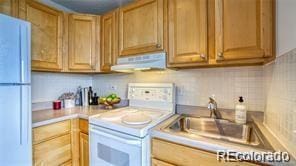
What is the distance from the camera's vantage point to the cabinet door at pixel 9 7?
4.65 feet

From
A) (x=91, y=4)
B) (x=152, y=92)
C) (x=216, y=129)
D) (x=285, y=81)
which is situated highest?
(x=91, y=4)

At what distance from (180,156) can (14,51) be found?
1.19 m

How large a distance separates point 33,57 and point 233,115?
1878 millimetres

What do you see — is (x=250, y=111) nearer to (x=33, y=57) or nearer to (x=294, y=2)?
(x=294, y=2)

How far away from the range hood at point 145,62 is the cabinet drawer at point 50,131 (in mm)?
724

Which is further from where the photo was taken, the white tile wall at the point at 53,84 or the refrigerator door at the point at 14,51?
the white tile wall at the point at 53,84

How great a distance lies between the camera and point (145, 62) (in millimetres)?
1538

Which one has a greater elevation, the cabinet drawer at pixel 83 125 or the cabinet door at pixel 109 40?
the cabinet door at pixel 109 40

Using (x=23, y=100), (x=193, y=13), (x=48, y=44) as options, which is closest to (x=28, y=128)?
(x=23, y=100)

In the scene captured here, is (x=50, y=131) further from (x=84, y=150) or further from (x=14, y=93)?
(x=14, y=93)

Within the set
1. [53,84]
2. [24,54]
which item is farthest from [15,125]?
[53,84]

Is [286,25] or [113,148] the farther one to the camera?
[113,148]

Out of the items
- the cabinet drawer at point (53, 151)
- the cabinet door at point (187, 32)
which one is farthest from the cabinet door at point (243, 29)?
the cabinet drawer at point (53, 151)

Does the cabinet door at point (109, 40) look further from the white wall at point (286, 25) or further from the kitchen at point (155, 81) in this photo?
the white wall at point (286, 25)
